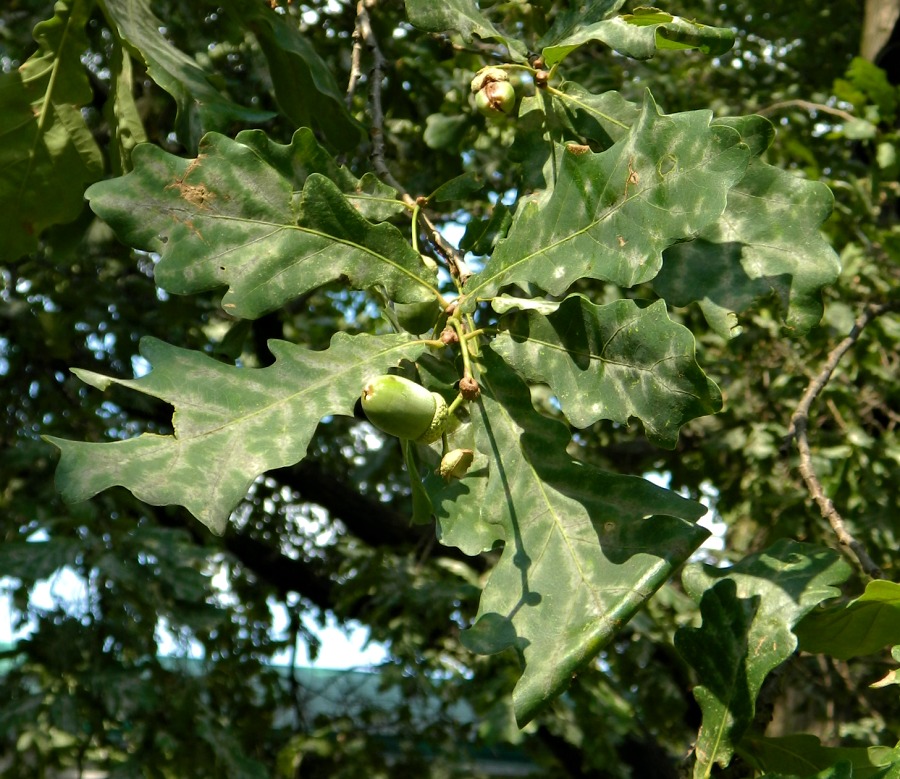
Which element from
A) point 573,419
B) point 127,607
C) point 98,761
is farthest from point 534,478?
point 98,761

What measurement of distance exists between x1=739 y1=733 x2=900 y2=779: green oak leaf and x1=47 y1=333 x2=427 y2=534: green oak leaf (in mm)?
621

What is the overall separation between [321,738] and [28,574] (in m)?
1.61

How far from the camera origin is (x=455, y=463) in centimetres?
111

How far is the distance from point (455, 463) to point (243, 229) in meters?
0.34

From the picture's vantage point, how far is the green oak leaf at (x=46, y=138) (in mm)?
1792

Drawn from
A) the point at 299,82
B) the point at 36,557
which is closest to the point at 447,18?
the point at 299,82

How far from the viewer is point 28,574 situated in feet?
8.96

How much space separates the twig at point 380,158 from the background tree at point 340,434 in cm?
3

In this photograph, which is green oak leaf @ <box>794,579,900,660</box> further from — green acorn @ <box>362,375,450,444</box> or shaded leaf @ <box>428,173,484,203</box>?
shaded leaf @ <box>428,173,484,203</box>

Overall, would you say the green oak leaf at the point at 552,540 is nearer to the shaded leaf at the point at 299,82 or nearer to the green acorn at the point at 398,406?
the green acorn at the point at 398,406

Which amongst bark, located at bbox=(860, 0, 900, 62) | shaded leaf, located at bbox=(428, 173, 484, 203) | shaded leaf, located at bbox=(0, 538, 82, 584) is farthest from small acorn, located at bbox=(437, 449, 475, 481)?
bark, located at bbox=(860, 0, 900, 62)

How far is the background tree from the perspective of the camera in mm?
1961

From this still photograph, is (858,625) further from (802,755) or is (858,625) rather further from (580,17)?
(580,17)

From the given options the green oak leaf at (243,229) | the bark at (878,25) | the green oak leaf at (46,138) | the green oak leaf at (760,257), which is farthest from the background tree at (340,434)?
the green oak leaf at (243,229)
